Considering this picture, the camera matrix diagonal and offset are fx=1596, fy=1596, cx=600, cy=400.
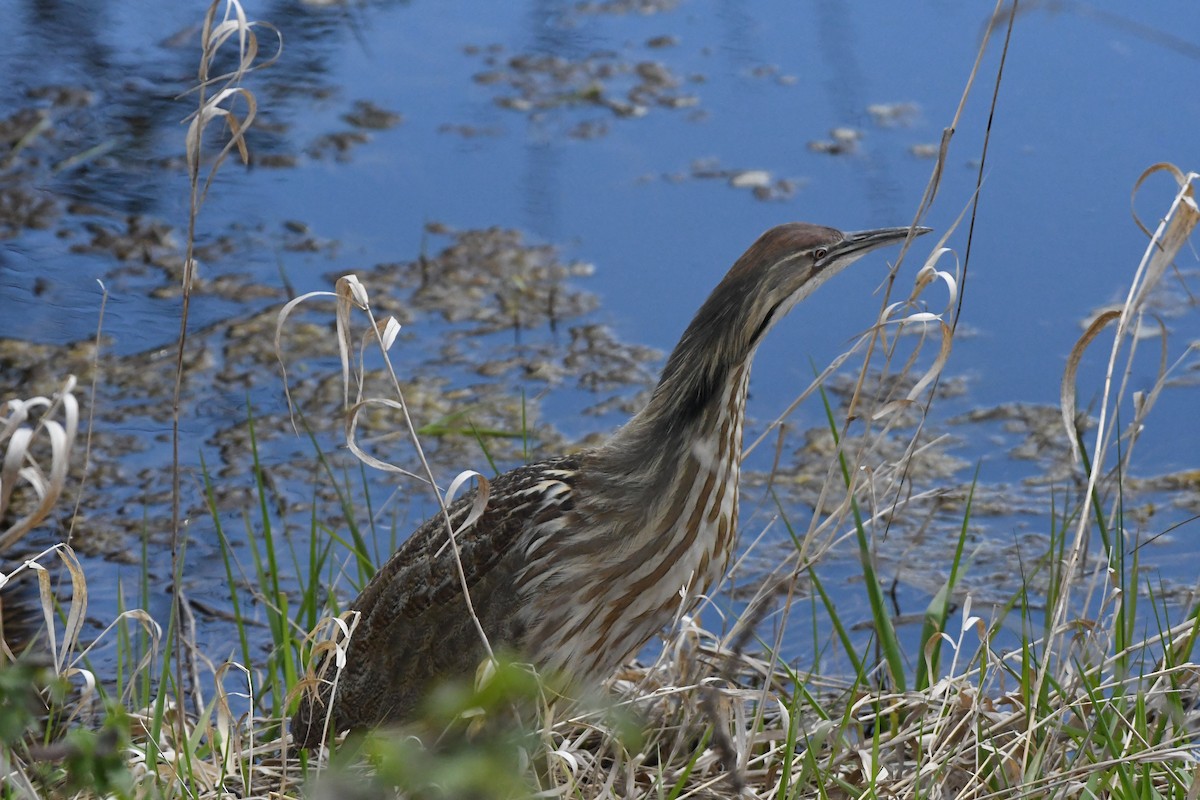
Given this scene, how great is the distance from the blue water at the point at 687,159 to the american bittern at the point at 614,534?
1733mm

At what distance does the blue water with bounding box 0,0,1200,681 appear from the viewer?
480 centimetres

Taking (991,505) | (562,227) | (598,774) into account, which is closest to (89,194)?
(562,227)

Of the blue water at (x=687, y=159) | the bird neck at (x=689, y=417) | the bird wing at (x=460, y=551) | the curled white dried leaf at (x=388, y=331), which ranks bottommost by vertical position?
the blue water at (x=687, y=159)

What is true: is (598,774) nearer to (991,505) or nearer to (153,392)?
(991,505)

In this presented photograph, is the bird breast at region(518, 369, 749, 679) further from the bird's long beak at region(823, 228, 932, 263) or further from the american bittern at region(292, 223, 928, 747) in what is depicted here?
the bird's long beak at region(823, 228, 932, 263)

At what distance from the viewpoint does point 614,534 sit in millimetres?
2699

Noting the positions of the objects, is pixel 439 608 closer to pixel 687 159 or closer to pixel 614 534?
pixel 614 534

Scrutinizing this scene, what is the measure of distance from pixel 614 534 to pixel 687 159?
10.6 feet

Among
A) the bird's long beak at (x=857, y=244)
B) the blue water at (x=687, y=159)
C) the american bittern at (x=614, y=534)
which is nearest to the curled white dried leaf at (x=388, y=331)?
the american bittern at (x=614, y=534)

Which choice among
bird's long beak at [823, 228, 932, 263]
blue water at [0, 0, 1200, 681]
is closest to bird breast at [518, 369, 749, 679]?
bird's long beak at [823, 228, 932, 263]

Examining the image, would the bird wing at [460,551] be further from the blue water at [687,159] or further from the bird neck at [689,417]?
the blue water at [687,159]

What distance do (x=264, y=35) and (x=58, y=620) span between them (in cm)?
358

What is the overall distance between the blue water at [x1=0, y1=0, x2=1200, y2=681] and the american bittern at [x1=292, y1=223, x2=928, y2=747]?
5.68ft

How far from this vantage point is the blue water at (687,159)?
4.80 m
